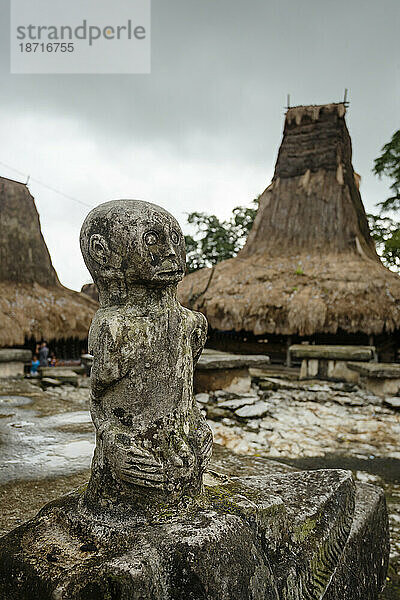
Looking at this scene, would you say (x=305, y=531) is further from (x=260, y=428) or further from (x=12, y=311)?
(x=12, y=311)

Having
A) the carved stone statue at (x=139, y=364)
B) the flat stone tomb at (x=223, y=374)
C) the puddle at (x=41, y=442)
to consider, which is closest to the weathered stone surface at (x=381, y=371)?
the flat stone tomb at (x=223, y=374)

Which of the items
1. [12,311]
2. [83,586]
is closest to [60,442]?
[83,586]

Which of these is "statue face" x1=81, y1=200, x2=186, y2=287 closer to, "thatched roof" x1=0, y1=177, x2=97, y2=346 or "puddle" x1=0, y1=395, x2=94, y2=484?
"puddle" x1=0, y1=395, x2=94, y2=484

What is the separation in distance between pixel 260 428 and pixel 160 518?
4293mm

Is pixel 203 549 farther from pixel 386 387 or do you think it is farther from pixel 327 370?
pixel 327 370

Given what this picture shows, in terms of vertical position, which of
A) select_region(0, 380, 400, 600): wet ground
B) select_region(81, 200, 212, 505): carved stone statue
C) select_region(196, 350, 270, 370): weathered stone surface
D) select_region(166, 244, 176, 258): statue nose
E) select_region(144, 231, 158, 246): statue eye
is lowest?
select_region(0, 380, 400, 600): wet ground

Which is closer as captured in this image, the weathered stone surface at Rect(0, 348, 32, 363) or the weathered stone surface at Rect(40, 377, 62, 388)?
the weathered stone surface at Rect(0, 348, 32, 363)

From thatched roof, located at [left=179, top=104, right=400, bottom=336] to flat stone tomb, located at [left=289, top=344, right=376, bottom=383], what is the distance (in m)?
1.74

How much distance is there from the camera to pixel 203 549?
1.50 m

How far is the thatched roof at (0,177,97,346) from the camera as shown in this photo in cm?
1173

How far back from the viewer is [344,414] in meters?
6.82

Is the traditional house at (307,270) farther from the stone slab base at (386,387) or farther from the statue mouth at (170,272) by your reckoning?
the statue mouth at (170,272)

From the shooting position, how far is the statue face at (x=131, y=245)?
1.83m

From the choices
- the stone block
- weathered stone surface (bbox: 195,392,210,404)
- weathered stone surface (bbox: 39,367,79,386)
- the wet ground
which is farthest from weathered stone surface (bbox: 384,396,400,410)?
weathered stone surface (bbox: 39,367,79,386)
